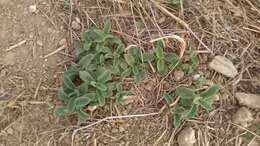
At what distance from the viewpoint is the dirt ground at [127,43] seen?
195cm

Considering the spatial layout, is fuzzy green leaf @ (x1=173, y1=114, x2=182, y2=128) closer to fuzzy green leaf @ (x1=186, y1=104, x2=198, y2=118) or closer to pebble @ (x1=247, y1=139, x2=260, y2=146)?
fuzzy green leaf @ (x1=186, y1=104, x2=198, y2=118)

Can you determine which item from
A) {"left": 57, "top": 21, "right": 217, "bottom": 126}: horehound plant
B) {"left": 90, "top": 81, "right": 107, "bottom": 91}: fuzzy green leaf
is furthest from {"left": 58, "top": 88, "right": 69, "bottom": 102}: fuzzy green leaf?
{"left": 90, "top": 81, "right": 107, "bottom": 91}: fuzzy green leaf

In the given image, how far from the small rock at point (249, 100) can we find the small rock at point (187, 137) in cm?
25

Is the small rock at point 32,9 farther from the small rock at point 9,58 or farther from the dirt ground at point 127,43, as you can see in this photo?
the small rock at point 9,58

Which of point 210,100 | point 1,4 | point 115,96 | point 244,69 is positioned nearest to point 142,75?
point 115,96

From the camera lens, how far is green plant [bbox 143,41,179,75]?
6.58ft

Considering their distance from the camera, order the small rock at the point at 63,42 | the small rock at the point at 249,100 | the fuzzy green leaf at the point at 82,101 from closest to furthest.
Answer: the fuzzy green leaf at the point at 82,101 → the small rock at the point at 249,100 → the small rock at the point at 63,42

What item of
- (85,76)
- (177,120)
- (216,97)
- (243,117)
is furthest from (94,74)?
(243,117)

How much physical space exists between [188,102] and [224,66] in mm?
235

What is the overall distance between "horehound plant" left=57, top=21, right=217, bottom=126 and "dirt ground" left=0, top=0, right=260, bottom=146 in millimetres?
55

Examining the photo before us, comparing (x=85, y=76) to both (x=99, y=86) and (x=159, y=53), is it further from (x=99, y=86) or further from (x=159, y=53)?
(x=159, y=53)

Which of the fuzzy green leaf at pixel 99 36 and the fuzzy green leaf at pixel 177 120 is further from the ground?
the fuzzy green leaf at pixel 99 36

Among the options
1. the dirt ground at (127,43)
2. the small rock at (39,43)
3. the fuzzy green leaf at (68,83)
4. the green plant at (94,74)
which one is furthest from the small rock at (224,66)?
the small rock at (39,43)

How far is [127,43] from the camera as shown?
2076 millimetres
